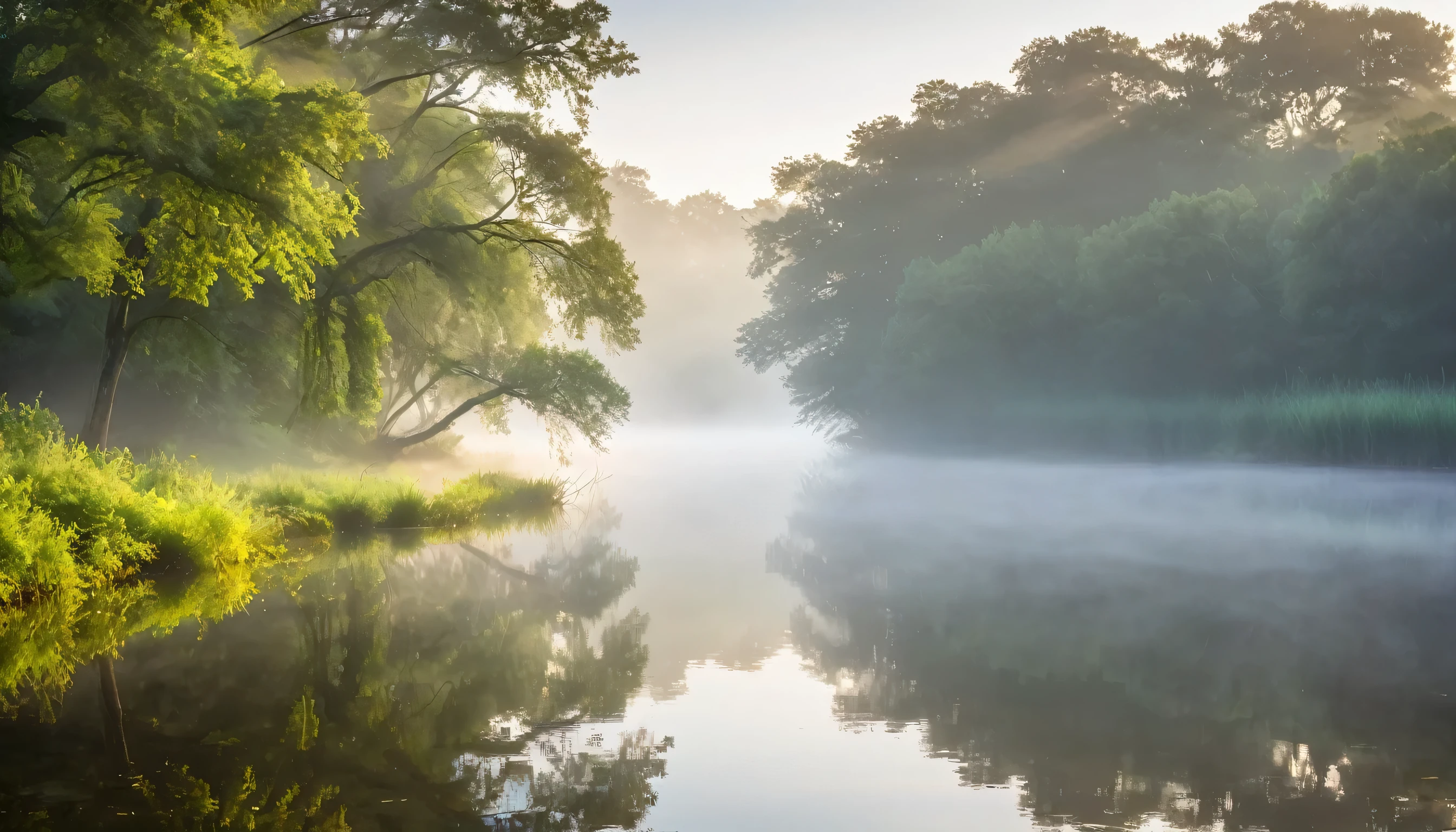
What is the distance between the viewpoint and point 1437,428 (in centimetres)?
2833

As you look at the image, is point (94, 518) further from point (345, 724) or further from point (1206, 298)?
point (1206, 298)

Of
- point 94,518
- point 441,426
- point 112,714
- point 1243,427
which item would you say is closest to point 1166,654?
point 112,714

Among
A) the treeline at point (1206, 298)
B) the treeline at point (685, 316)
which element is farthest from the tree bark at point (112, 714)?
the treeline at point (685, 316)

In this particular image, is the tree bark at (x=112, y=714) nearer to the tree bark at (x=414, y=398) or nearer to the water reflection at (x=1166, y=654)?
the water reflection at (x=1166, y=654)

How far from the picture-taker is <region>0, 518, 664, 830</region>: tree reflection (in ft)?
18.4

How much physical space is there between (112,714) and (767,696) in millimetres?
4245

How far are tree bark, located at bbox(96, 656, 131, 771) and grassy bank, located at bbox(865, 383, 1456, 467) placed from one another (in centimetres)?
2887

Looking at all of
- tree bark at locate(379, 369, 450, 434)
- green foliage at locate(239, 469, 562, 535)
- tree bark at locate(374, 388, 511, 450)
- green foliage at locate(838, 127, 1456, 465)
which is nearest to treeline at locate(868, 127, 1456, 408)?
green foliage at locate(838, 127, 1456, 465)

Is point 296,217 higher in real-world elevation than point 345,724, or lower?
higher

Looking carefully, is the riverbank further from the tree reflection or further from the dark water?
the tree reflection

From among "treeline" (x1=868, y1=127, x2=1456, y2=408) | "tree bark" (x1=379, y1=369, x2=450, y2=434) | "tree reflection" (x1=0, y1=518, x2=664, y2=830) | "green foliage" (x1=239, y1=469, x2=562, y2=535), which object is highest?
"treeline" (x1=868, y1=127, x2=1456, y2=408)

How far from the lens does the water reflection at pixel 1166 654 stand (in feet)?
20.4

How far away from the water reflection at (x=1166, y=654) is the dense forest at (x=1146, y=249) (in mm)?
11591

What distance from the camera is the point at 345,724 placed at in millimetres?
7223
